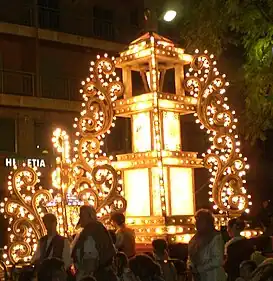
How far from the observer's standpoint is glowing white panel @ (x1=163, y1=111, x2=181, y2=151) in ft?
40.6

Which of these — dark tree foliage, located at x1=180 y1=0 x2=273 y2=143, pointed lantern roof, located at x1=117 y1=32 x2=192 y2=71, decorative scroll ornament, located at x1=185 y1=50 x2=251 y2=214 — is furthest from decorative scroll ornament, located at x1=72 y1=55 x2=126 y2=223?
dark tree foliage, located at x1=180 y1=0 x2=273 y2=143

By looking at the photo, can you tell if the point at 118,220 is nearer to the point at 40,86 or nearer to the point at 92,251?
the point at 92,251

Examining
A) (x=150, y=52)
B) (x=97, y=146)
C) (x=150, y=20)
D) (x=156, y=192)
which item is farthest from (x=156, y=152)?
(x=150, y=20)

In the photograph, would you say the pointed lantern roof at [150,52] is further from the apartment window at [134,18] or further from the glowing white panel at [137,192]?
the apartment window at [134,18]

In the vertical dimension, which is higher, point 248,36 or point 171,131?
point 248,36

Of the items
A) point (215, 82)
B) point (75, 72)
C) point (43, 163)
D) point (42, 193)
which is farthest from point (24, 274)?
point (75, 72)

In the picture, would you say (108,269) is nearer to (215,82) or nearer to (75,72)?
(215,82)

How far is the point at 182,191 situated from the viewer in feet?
40.6

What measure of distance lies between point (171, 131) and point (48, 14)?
18083 millimetres

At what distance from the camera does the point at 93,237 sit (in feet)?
26.1

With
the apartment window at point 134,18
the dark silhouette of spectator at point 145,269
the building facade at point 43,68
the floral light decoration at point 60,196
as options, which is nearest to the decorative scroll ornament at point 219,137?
the floral light decoration at point 60,196

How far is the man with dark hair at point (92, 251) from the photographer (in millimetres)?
7812

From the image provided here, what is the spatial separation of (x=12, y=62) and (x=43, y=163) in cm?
430

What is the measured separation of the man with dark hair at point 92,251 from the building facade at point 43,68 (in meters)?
17.5
